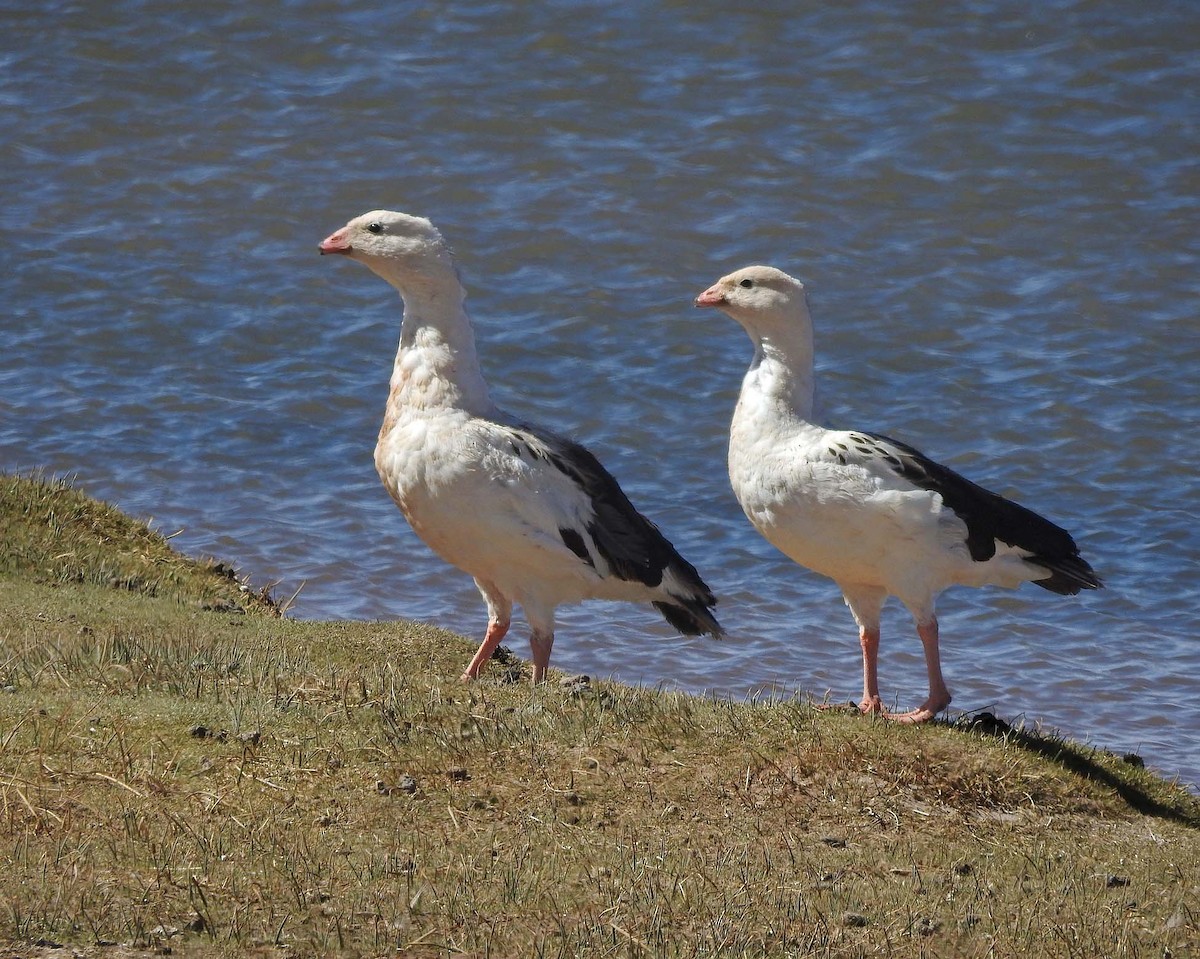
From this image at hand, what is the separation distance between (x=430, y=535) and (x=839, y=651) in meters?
4.27

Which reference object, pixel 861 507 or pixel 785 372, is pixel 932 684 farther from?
pixel 785 372

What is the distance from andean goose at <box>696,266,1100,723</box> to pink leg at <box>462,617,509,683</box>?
1552mm

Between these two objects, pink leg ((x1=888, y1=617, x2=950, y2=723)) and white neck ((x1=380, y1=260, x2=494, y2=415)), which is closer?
pink leg ((x1=888, y1=617, x2=950, y2=723))

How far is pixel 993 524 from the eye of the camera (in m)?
8.78

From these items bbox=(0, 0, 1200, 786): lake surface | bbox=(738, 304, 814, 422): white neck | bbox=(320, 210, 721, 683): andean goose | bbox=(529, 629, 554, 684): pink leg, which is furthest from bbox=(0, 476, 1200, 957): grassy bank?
bbox=(0, 0, 1200, 786): lake surface

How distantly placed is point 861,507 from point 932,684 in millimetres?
979

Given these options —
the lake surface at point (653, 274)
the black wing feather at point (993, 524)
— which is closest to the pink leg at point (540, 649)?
the black wing feather at point (993, 524)

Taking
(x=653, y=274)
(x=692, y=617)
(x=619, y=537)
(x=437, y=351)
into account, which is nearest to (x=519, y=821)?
(x=619, y=537)

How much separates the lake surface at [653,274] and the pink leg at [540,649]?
2642 mm

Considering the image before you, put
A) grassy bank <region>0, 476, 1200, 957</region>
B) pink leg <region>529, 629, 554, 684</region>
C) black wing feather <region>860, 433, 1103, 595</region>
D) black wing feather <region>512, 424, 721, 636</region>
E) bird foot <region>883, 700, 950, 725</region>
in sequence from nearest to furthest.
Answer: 1. grassy bank <region>0, 476, 1200, 957</region>
2. bird foot <region>883, 700, 950, 725</region>
3. black wing feather <region>860, 433, 1103, 595</region>
4. pink leg <region>529, 629, 554, 684</region>
5. black wing feather <region>512, 424, 721, 636</region>

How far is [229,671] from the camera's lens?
845 cm

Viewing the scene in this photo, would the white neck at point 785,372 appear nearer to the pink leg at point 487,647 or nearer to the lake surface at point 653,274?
the pink leg at point 487,647

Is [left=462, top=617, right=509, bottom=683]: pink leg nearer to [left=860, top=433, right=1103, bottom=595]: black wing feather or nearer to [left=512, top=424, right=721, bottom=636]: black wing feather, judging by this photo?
[left=512, top=424, right=721, bottom=636]: black wing feather

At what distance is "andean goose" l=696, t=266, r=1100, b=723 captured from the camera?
337 inches
